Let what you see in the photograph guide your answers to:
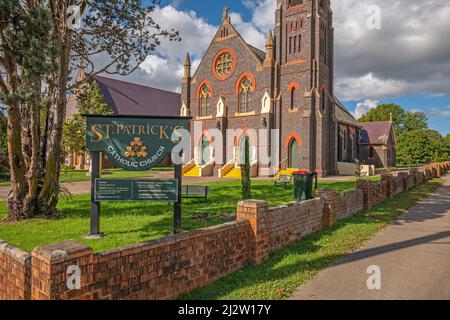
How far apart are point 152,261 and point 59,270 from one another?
47.0 inches

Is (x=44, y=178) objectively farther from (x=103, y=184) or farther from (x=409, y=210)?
(x=409, y=210)

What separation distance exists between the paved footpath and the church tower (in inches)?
718

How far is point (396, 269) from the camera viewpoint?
5480 mm

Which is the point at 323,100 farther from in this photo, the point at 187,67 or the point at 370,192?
the point at 370,192

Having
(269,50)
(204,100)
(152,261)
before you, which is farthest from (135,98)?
(152,261)

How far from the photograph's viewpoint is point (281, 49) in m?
28.5

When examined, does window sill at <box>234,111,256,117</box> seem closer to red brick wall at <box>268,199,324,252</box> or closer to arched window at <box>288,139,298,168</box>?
arched window at <box>288,139,298,168</box>

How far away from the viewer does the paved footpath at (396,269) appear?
4.52 m

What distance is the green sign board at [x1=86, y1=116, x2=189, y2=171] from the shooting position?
7051 mm

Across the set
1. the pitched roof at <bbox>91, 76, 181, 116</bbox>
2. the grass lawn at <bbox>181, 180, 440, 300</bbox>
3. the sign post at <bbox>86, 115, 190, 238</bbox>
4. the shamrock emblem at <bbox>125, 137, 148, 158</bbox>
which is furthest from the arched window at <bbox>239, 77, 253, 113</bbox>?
the shamrock emblem at <bbox>125, 137, 148, 158</bbox>
